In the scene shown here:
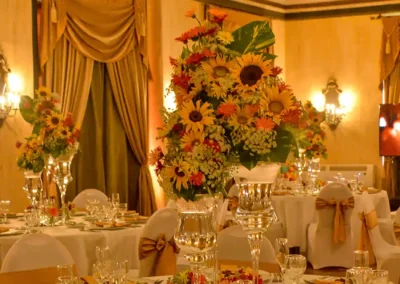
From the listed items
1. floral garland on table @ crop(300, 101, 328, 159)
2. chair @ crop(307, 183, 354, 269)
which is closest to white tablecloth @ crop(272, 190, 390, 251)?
chair @ crop(307, 183, 354, 269)

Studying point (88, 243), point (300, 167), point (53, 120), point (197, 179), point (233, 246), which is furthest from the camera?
point (300, 167)

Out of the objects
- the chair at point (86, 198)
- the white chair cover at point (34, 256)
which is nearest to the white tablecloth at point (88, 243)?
the white chair cover at point (34, 256)

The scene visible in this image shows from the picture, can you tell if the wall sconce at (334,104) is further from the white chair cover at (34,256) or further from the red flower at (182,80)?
the red flower at (182,80)

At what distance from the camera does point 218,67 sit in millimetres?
2490

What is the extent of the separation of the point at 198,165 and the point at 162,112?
11.0 inches

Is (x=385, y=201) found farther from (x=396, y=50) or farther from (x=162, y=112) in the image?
(x=162, y=112)

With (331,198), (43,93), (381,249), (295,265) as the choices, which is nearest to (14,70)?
(43,93)

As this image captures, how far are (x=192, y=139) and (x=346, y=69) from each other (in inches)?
422

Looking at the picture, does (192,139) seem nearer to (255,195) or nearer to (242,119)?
(242,119)

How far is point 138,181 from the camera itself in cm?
997

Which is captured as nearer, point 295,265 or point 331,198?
point 295,265

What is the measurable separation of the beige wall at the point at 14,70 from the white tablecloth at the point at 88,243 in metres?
2.86

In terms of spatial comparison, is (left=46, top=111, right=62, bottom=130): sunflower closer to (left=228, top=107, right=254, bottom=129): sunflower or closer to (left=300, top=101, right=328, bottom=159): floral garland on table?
(left=228, top=107, right=254, bottom=129): sunflower

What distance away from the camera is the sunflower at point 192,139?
2.43 meters
